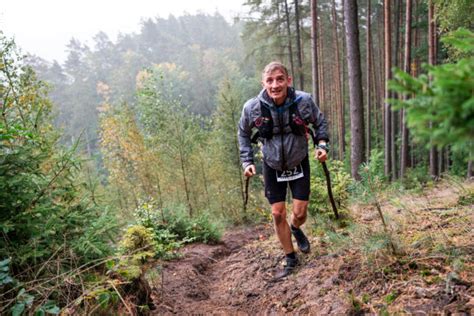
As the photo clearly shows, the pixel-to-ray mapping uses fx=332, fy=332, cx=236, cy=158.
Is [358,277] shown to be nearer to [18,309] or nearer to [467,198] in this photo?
[467,198]

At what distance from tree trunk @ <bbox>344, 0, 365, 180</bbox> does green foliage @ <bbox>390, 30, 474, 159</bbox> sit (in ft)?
23.1

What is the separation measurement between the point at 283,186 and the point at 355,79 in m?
5.02

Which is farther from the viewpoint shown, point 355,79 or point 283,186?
point 355,79

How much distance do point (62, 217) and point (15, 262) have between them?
59 centimetres

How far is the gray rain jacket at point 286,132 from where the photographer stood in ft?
12.3

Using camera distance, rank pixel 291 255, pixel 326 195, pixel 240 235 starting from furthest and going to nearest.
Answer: pixel 240 235, pixel 326 195, pixel 291 255

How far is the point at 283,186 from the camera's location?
13.1 ft

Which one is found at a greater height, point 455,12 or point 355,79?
point 455,12

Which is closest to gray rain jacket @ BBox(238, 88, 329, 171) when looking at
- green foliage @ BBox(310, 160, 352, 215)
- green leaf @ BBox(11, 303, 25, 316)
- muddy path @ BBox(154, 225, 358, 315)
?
muddy path @ BBox(154, 225, 358, 315)

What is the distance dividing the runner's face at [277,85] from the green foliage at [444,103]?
7.99 feet

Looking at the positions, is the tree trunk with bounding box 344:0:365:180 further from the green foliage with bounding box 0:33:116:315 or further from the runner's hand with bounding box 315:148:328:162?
the green foliage with bounding box 0:33:116:315

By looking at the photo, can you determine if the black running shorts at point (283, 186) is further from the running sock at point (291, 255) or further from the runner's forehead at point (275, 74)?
the runner's forehead at point (275, 74)

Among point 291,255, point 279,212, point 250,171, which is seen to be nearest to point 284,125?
point 250,171

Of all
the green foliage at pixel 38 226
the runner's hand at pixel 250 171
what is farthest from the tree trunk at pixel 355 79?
the green foliage at pixel 38 226
